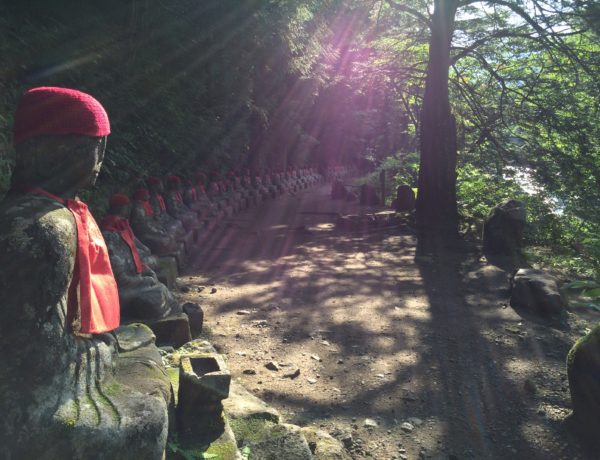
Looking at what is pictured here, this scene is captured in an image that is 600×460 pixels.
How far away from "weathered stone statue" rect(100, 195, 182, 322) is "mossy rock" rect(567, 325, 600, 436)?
3166 millimetres

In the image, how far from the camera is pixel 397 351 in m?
4.43

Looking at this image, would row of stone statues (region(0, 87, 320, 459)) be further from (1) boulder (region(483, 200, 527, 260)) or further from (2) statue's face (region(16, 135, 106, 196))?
(1) boulder (region(483, 200, 527, 260))

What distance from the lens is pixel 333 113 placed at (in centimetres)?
3288

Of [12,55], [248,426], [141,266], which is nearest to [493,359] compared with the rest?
[248,426]

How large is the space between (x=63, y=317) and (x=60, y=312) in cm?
3

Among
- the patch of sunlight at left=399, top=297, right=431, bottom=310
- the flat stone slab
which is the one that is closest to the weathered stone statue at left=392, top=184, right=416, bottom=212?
the patch of sunlight at left=399, top=297, right=431, bottom=310

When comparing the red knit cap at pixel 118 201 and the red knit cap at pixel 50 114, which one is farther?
the red knit cap at pixel 118 201

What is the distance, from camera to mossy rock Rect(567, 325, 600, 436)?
9.66 feet

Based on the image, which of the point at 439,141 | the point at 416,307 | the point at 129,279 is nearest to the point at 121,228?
the point at 129,279

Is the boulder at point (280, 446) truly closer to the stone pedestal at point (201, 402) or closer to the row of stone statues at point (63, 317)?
the stone pedestal at point (201, 402)

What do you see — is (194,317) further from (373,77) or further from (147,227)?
(373,77)

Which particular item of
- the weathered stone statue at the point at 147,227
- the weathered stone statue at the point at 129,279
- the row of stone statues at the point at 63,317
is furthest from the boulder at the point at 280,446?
the weathered stone statue at the point at 147,227

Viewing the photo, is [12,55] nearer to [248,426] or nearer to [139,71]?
[139,71]

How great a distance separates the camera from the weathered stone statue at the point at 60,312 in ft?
5.01
